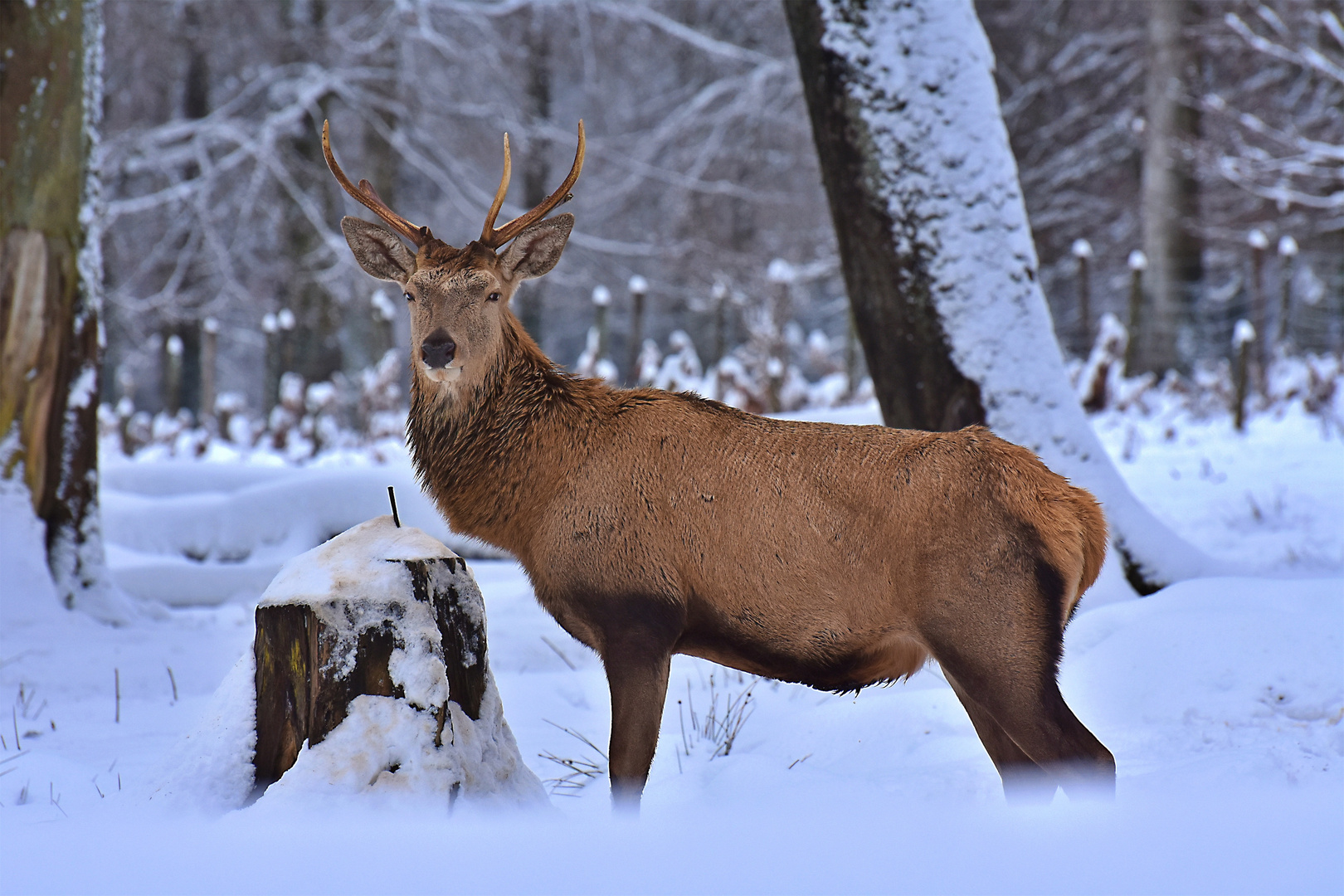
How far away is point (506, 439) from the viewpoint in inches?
141

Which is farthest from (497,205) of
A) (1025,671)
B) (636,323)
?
(636,323)

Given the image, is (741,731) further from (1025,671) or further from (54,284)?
(54,284)

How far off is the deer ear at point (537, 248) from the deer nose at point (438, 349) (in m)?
0.48

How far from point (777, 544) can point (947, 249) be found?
2530 mm

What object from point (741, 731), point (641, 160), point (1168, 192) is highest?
point (641, 160)

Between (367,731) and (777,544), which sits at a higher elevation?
(777,544)

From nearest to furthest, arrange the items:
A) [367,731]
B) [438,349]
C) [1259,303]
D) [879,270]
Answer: [367,731], [438,349], [879,270], [1259,303]

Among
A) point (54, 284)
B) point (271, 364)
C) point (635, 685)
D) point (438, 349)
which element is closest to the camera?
point (635, 685)

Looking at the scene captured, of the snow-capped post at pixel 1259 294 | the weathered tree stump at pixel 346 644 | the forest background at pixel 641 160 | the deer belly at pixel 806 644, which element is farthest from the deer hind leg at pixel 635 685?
the snow-capped post at pixel 1259 294

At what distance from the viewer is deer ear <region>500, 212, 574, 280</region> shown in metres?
3.81

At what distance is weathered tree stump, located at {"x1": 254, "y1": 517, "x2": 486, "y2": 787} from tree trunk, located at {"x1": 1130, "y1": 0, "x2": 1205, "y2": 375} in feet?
50.1

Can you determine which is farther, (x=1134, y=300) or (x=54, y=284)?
(x=1134, y=300)

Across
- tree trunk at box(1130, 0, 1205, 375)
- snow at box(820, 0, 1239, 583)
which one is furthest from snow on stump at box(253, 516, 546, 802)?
tree trunk at box(1130, 0, 1205, 375)

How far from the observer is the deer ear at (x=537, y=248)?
381cm
